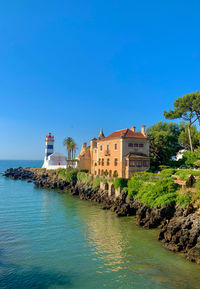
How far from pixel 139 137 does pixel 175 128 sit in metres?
26.5

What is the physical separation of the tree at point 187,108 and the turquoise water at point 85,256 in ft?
92.9

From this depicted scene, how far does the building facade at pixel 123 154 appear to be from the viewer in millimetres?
42562

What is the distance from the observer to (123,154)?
43312 mm

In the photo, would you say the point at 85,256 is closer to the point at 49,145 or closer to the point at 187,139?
the point at 187,139

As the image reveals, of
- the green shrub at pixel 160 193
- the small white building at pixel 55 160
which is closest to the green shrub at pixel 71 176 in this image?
the small white building at pixel 55 160

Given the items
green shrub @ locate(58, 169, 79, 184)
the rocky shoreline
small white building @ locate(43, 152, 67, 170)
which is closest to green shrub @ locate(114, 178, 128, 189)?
the rocky shoreline

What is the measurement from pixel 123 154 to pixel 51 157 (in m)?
52.8

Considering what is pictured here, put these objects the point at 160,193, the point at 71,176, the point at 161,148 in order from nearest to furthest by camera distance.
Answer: the point at 160,193 → the point at 161,148 → the point at 71,176

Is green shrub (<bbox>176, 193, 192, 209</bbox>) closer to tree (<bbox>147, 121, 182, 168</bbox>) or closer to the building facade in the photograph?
the building facade

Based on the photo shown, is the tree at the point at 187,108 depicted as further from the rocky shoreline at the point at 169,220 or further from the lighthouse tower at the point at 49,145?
the lighthouse tower at the point at 49,145

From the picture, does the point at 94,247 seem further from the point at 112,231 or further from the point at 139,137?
the point at 139,137

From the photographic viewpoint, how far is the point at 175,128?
6700 centimetres

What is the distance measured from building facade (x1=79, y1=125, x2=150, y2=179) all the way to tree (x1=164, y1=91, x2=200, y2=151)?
28.8 feet

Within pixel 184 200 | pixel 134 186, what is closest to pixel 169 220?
pixel 184 200
